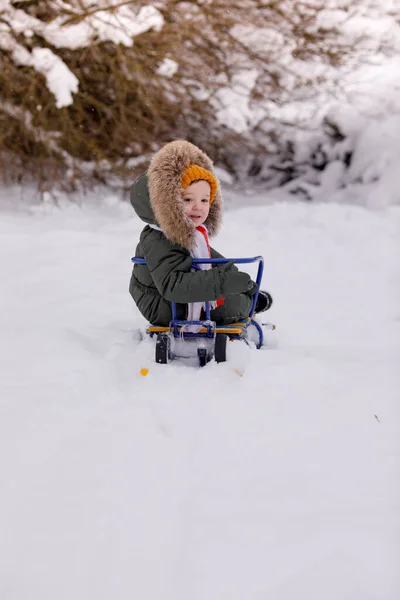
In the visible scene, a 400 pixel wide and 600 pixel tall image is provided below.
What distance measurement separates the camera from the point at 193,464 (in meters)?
1.60

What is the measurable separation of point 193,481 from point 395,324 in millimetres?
2168

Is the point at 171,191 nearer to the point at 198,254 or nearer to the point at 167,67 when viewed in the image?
the point at 198,254

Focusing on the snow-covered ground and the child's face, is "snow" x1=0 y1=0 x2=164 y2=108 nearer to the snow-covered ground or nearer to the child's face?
the snow-covered ground

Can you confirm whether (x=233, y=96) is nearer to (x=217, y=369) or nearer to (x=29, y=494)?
(x=217, y=369)

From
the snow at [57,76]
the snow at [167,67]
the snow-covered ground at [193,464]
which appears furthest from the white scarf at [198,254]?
the snow at [167,67]

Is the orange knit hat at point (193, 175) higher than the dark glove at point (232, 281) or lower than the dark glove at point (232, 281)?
higher

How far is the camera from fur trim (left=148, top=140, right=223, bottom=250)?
2.32m

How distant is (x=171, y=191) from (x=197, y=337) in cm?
63

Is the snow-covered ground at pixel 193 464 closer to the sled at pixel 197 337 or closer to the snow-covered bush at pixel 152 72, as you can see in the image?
the sled at pixel 197 337

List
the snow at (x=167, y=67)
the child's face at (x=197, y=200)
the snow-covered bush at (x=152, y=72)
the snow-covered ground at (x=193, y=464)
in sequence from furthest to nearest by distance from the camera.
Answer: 1. the snow at (x=167, y=67)
2. the snow-covered bush at (x=152, y=72)
3. the child's face at (x=197, y=200)
4. the snow-covered ground at (x=193, y=464)

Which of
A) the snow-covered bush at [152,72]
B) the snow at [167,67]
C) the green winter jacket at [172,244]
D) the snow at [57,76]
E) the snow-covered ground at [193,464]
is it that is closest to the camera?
the snow-covered ground at [193,464]

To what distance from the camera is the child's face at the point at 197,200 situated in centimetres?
243

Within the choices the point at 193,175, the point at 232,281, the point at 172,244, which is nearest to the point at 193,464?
the point at 232,281

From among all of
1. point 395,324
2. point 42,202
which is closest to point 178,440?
point 395,324
